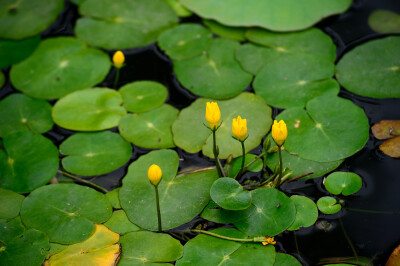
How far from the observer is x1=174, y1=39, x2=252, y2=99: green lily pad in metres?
2.82

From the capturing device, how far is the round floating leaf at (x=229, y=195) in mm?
2082

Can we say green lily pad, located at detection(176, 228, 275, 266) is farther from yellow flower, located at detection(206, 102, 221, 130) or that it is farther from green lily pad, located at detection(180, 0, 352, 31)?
green lily pad, located at detection(180, 0, 352, 31)

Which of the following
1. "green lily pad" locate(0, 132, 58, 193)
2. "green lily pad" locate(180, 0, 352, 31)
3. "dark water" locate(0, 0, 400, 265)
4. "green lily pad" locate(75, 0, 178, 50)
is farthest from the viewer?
"green lily pad" locate(75, 0, 178, 50)

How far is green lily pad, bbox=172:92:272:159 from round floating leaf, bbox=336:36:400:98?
0.64 meters

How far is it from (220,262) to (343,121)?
3.88 feet

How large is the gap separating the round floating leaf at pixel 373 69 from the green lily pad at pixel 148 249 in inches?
62.9

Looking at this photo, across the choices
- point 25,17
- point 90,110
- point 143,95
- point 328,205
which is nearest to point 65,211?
point 90,110

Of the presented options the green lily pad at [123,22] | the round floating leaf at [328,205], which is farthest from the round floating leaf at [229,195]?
the green lily pad at [123,22]

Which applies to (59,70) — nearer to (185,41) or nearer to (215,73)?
(185,41)

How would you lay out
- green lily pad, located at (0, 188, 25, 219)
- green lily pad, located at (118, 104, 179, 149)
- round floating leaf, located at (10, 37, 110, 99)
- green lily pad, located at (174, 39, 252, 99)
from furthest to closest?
1. round floating leaf, located at (10, 37, 110, 99)
2. green lily pad, located at (174, 39, 252, 99)
3. green lily pad, located at (118, 104, 179, 149)
4. green lily pad, located at (0, 188, 25, 219)

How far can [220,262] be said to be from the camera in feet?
6.55

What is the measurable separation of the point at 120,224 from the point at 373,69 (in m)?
1.97

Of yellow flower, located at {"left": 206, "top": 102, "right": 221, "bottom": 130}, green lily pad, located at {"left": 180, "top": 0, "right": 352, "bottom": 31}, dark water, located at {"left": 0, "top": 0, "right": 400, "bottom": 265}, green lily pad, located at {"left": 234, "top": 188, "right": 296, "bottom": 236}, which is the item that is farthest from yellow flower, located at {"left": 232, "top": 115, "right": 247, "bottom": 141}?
green lily pad, located at {"left": 180, "top": 0, "right": 352, "bottom": 31}

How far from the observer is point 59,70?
3.03 m
